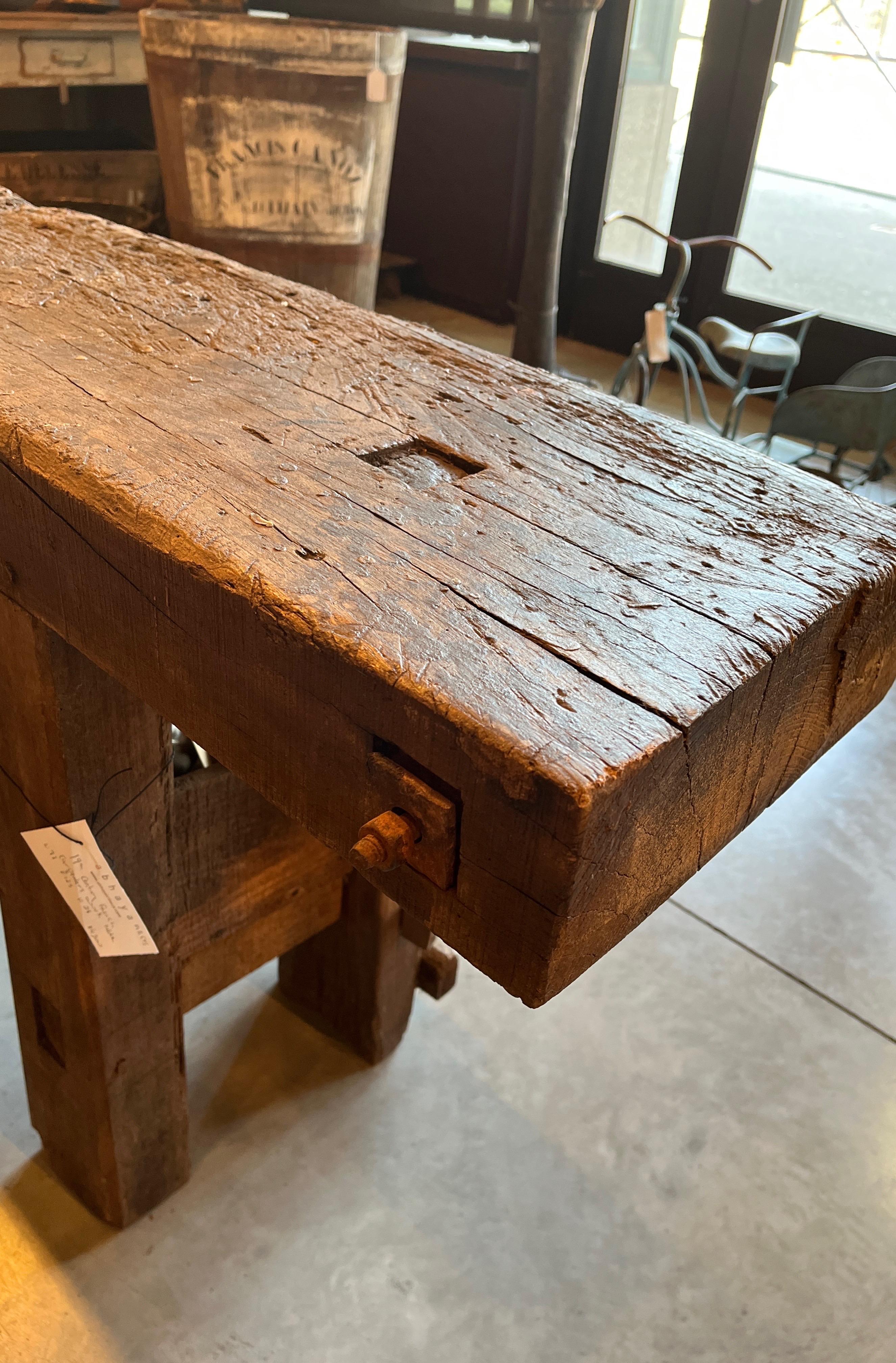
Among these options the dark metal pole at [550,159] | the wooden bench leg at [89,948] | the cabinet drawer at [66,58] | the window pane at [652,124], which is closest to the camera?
the wooden bench leg at [89,948]

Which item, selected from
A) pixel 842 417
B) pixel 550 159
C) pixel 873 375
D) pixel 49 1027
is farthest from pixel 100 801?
pixel 873 375

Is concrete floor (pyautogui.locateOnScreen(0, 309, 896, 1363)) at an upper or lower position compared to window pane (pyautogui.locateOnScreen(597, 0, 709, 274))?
lower

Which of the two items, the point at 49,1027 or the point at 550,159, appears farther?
the point at 550,159

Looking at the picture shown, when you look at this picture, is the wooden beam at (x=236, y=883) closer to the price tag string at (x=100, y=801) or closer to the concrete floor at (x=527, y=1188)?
the price tag string at (x=100, y=801)

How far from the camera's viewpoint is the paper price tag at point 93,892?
42.9 inches

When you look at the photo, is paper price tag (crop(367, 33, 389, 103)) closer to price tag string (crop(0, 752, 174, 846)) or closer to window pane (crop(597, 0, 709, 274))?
window pane (crop(597, 0, 709, 274))

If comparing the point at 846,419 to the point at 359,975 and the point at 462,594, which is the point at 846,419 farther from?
the point at 462,594

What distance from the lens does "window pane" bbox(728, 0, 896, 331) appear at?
3.78 metres

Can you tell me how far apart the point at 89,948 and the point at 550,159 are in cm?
281

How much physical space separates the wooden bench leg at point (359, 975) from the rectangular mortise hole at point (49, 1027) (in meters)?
0.43

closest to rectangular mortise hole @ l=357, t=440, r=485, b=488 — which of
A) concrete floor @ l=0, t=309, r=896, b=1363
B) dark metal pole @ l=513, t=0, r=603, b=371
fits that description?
concrete floor @ l=0, t=309, r=896, b=1363

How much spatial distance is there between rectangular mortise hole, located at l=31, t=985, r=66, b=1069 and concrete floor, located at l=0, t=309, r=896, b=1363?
0.27 metres

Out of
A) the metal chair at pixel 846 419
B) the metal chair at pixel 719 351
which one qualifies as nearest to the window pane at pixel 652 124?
the metal chair at pixel 719 351

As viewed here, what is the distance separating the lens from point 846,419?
2.94 m
